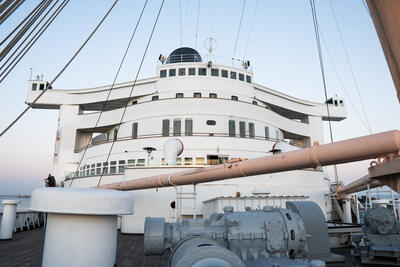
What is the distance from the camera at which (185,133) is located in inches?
790

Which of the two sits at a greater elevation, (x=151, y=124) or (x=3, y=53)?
(x=151, y=124)

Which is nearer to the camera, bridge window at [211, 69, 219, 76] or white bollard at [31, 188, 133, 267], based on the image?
white bollard at [31, 188, 133, 267]

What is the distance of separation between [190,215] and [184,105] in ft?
28.7

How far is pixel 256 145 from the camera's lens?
19.2 metres

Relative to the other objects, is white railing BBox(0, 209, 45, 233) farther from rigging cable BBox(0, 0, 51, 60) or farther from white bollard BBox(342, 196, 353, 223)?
white bollard BBox(342, 196, 353, 223)

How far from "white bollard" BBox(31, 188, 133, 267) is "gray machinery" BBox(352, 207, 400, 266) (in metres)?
8.16

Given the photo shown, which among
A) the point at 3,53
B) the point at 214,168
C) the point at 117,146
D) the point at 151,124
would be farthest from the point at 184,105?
the point at 3,53

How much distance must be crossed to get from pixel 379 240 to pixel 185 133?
13976 millimetres

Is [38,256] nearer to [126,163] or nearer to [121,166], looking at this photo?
[126,163]

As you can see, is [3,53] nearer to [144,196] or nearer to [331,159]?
[331,159]

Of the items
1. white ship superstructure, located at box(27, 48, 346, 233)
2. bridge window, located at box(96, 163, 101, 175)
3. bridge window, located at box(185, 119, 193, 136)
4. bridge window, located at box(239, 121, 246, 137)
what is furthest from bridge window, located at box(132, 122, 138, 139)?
bridge window, located at box(239, 121, 246, 137)

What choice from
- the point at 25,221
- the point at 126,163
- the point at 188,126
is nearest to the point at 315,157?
the point at 188,126

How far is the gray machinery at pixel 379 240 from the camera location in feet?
25.6

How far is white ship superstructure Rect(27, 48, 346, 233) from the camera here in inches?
615
